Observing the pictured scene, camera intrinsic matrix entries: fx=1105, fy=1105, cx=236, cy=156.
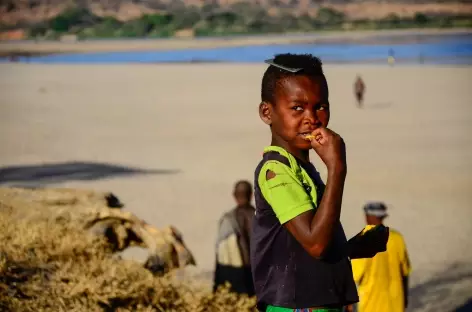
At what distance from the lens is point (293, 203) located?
239cm

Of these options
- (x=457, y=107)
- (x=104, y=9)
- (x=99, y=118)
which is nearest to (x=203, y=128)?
(x=99, y=118)

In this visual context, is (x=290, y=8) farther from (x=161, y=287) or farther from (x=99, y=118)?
(x=161, y=287)

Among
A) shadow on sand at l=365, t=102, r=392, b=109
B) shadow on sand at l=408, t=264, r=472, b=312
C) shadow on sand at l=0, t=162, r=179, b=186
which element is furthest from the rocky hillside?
shadow on sand at l=408, t=264, r=472, b=312

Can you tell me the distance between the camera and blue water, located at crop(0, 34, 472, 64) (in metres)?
46.5

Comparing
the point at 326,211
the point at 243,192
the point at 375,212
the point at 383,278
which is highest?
the point at 326,211

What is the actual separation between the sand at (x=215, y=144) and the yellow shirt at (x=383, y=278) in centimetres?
303

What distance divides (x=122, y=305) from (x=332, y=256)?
2746mm

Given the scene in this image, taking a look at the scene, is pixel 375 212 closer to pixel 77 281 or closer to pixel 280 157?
pixel 77 281

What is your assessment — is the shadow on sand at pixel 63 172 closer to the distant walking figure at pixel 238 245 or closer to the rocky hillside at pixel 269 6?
the distant walking figure at pixel 238 245

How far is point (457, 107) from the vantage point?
31219mm

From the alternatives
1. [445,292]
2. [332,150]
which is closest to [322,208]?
[332,150]

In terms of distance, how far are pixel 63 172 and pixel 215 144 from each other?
451 centimetres

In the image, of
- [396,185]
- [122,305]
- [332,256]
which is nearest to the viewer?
[332,256]

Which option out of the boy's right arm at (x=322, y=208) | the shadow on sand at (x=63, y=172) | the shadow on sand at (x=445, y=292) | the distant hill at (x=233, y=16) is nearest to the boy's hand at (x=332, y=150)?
the boy's right arm at (x=322, y=208)
